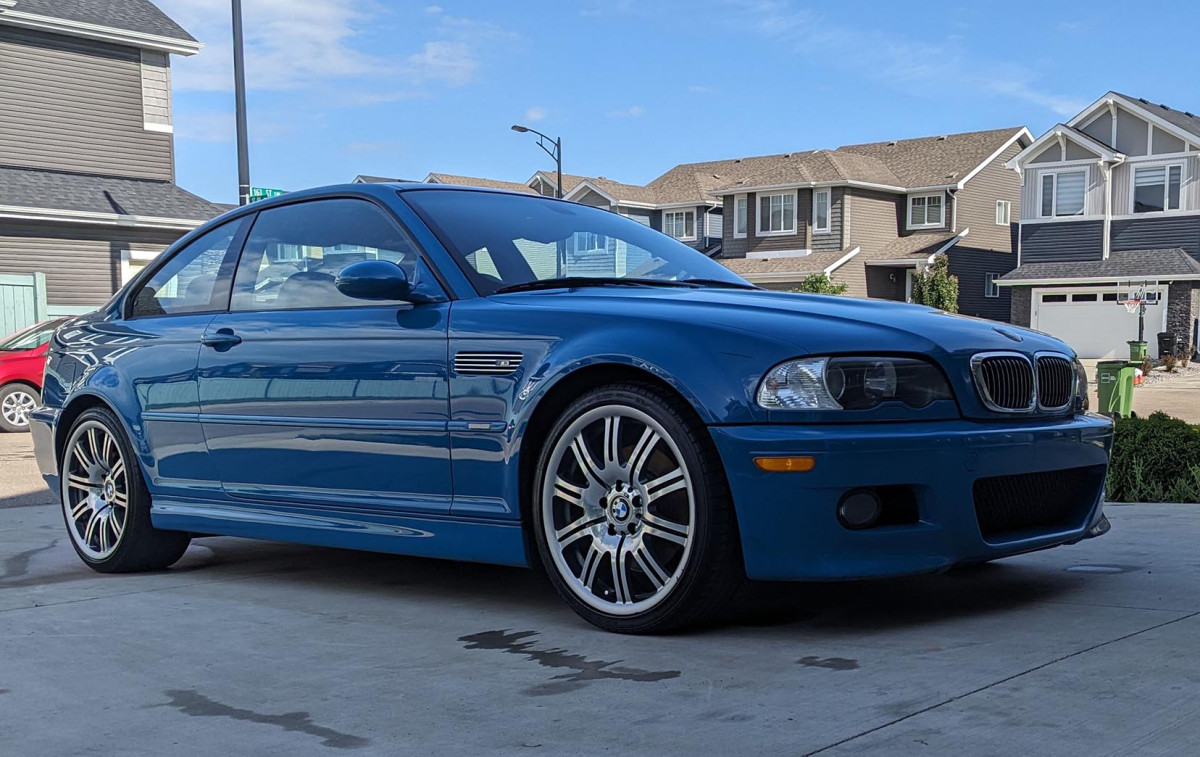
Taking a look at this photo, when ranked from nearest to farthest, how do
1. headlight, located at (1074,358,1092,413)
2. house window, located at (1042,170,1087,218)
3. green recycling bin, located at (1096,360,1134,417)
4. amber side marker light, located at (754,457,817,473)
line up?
amber side marker light, located at (754,457,817,473) < headlight, located at (1074,358,1092,413) < green recycling bin, located at (1096,360,1134,417) < house window, located at (1042,170,1087,218)

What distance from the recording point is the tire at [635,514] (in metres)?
3.84

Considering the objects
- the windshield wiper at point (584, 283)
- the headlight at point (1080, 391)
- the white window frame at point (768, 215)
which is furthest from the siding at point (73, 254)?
the white window frame at point (768, 215)

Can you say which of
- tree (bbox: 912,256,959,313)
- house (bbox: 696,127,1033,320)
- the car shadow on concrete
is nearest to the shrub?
the car shadow on concrete

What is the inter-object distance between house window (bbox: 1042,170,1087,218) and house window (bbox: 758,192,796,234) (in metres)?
10.1

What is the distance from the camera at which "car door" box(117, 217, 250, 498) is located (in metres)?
5.35

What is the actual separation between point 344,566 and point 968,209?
46017 mm

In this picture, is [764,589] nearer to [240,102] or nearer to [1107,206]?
[240,102]

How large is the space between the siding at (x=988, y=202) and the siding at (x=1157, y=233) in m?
8.63

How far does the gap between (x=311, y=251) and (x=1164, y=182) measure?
3803 centimetres

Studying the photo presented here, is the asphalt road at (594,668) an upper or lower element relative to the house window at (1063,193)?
lower

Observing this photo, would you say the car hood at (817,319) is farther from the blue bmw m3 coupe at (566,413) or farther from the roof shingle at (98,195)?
the roof shingle at (98,195)

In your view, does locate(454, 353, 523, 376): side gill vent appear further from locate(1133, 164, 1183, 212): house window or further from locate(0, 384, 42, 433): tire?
locate(1133, 164, 1183, 212): house window

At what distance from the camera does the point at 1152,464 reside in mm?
7855

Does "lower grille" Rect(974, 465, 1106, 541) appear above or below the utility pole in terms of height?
below
